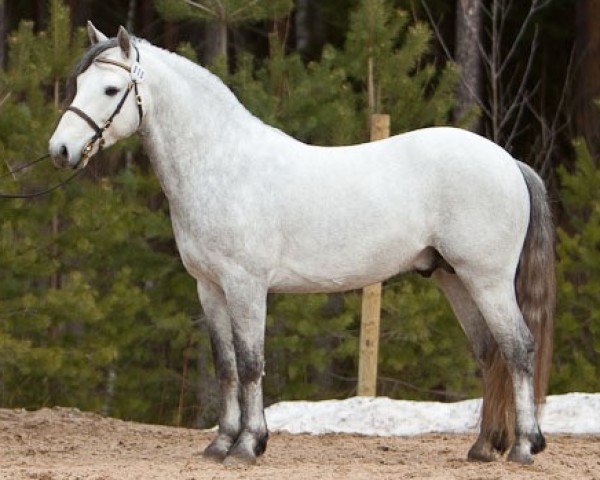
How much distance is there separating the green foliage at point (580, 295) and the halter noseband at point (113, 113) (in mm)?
4785

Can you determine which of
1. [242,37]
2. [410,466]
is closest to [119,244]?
[410,466]

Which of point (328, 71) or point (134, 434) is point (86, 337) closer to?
point (134, 434)

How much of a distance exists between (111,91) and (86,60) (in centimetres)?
19

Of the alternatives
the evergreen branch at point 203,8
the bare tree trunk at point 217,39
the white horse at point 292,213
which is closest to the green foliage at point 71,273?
the evergreen branch at point 203,8

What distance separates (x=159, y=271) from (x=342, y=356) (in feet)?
5.03

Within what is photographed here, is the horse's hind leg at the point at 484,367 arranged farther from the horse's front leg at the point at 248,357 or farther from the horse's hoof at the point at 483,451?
the horse's front leg at the point at 248,357

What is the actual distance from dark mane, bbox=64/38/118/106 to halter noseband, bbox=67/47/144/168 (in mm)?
35

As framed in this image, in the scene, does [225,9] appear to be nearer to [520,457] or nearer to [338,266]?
[338,266]

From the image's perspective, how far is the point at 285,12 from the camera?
34.1 ft

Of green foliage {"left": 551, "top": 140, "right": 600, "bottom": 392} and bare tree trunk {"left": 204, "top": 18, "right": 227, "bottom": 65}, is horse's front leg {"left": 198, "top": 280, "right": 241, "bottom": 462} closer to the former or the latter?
bare tree trunk {"left": 204, "top": 18, "right": 227, "bottom": 65}

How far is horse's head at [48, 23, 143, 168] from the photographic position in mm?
6465

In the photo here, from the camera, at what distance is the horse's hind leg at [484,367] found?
275 inches

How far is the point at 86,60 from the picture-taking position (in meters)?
6.59

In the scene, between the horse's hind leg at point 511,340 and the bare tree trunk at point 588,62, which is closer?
the horse's hind leg at point 511,340
